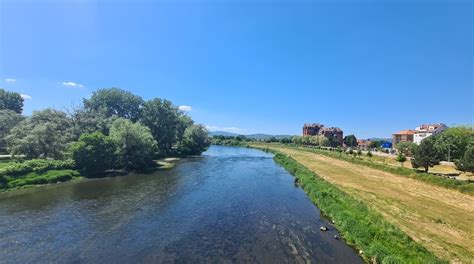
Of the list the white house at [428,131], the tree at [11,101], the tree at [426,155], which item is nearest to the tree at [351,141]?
the white house at [428,131]

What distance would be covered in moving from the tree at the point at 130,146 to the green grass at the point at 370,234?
3754 centimetres

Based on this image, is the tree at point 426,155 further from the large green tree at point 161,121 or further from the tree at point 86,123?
the tree at point 86,123

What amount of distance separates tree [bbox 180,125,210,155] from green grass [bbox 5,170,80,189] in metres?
50.3

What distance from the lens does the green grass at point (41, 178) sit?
34566mm

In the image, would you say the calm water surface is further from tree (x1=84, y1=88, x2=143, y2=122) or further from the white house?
the white house

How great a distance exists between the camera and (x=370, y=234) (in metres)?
19.7

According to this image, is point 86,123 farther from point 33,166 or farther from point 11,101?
point 11,101

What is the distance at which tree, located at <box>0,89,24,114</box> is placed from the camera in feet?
330

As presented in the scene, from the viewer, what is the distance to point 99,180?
1678 inches

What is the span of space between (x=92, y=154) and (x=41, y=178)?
930cm

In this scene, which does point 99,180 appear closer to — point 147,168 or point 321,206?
point 147,168

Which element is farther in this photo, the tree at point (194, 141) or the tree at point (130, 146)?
the tree at point (194, 141)

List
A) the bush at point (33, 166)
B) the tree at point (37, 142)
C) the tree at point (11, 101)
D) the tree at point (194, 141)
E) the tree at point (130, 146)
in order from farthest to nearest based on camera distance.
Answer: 1. the tree at point (11, 101)
2. the tree at point (194, 141)
3. the tree at point (130, 146)
4. the tree at point (37, 142)
5. the bush at point (33, 166)

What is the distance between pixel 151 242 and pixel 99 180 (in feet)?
90.0
